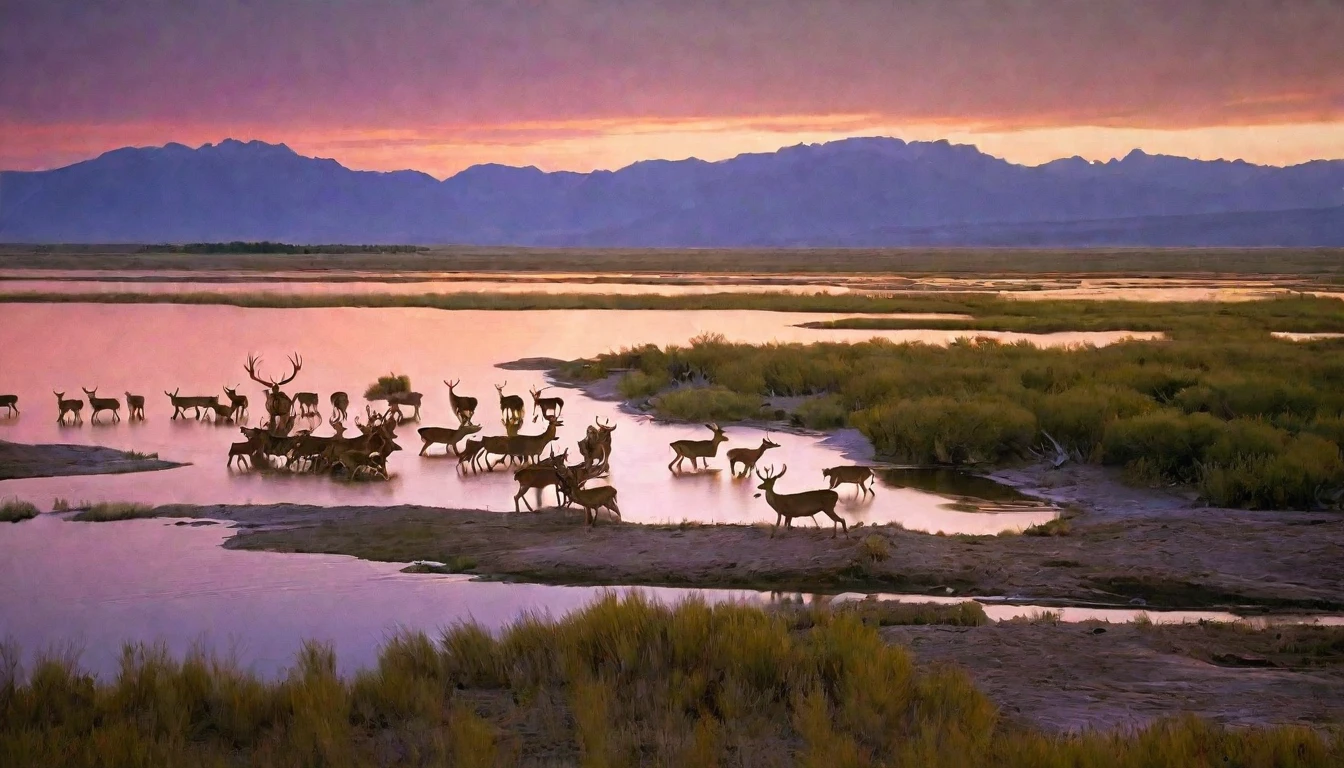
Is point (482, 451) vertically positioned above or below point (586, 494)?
below

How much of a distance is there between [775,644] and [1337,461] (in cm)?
974

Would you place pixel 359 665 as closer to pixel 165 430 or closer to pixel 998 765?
pixel 998 765

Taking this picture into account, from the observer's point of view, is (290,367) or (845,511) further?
(290,367)

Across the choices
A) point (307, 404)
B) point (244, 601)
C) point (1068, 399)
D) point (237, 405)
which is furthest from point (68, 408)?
point (1068, 399)

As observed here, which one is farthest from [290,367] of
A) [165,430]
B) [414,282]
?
[414,282]

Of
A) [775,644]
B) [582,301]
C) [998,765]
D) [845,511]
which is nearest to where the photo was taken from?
[998,765]

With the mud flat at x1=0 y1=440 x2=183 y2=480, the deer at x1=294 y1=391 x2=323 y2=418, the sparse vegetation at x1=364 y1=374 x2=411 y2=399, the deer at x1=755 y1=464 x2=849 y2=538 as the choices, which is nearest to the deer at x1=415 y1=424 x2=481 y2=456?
the mud flat at x1=0 y1=440 x2=183 y2=480

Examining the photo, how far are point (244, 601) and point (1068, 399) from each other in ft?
41.3

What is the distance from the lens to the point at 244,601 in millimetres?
10555

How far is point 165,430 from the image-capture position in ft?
68.8

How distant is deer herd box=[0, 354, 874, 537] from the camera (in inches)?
520

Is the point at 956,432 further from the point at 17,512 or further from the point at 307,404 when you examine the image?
the point at 17,512

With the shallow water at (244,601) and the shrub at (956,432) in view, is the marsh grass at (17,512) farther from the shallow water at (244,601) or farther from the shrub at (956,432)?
the shrub at (956,432)

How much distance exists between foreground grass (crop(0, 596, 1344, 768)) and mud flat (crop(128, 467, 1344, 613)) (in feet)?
9.19
